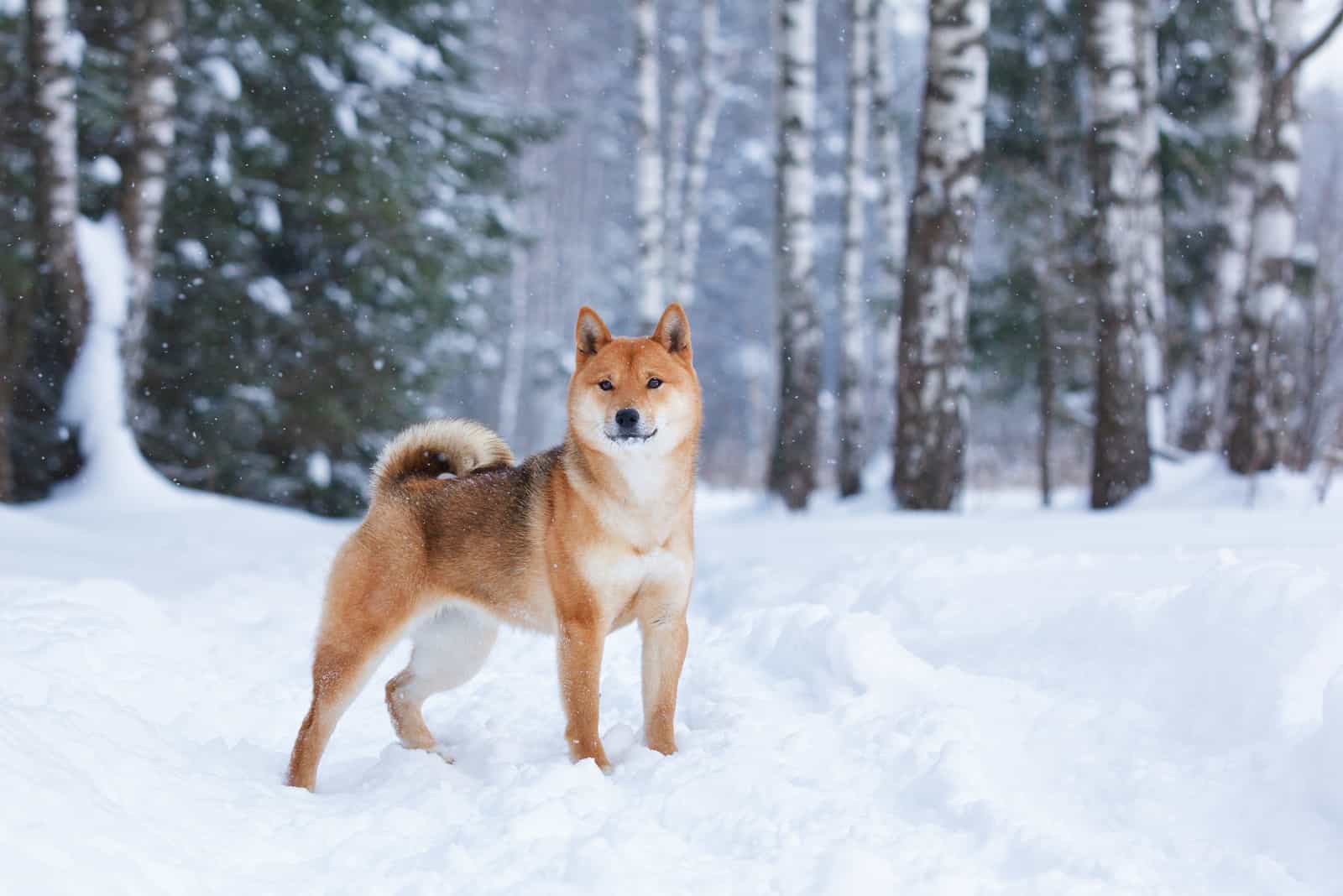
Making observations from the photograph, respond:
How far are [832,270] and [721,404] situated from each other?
22.0ft

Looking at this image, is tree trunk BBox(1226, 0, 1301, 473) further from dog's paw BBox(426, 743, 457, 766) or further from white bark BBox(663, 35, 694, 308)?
white bark BBox(663, 35, 694, 308)

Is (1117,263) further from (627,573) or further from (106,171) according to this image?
(106,171)

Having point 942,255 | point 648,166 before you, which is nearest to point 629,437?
point 942,255

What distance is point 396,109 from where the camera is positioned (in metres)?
12.5

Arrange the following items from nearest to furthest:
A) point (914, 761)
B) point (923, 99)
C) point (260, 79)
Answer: point (914, 761) → point (923, 99) → point (260, 79)

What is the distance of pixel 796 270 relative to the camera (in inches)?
460

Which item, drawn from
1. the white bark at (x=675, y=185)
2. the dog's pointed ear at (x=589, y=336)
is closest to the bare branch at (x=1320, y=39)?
the dog's pointed ear at (x=589, y=336)

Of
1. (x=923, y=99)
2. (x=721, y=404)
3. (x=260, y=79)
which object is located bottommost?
(x=721, y=404)

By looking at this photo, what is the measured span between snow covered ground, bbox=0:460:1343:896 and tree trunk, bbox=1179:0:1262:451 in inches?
241

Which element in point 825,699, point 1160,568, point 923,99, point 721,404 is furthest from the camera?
point 721,404

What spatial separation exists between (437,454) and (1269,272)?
7.11m

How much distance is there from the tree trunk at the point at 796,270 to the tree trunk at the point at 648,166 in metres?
3.43

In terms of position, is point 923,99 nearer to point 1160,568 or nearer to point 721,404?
point 1160,568

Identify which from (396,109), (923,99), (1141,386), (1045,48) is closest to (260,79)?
(396,109)
